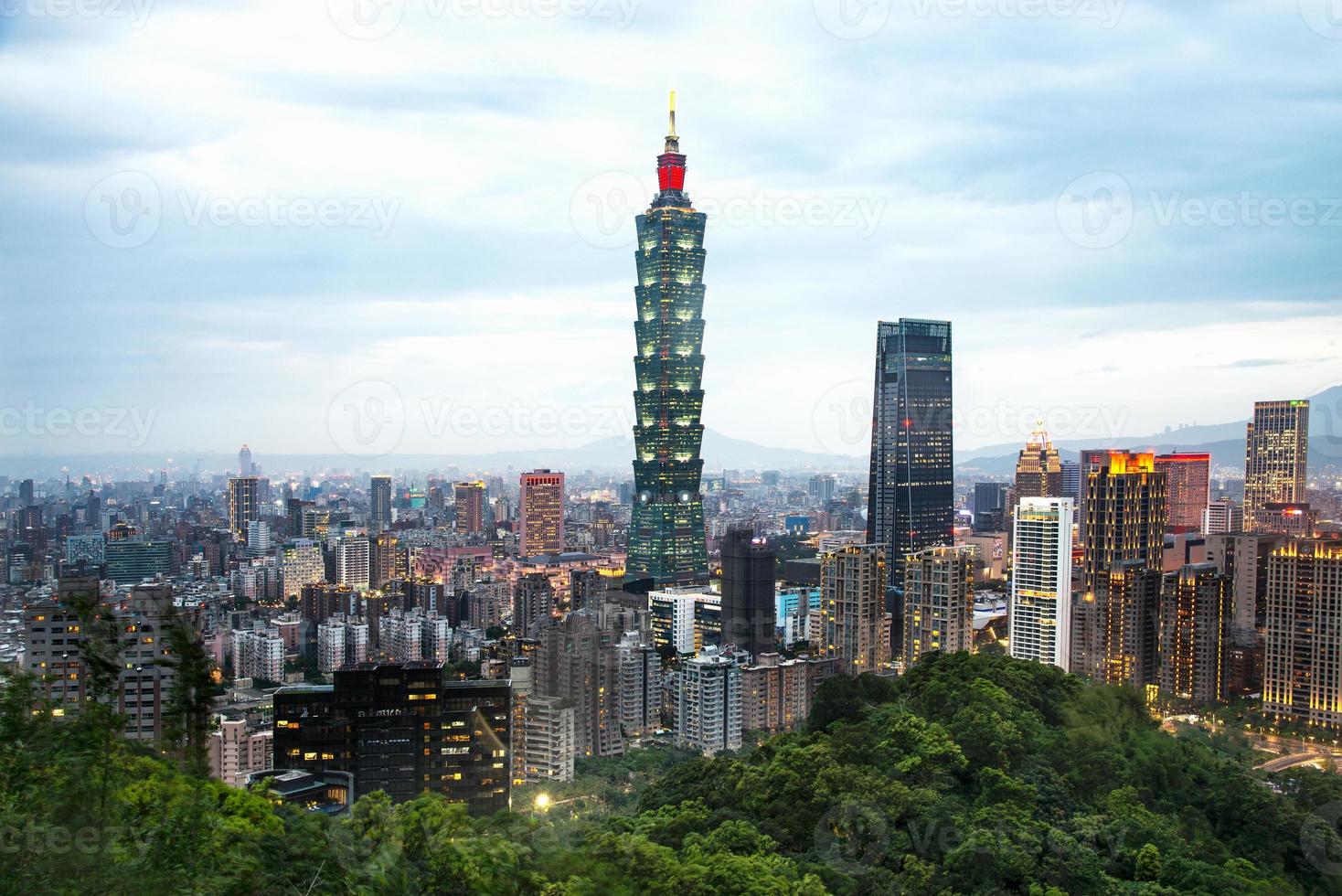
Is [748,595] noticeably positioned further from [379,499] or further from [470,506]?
[379,499]

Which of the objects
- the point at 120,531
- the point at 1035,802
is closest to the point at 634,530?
the point at 120,531

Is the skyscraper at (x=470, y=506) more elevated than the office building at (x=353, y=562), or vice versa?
the skyscraper at (x=470, y=506)

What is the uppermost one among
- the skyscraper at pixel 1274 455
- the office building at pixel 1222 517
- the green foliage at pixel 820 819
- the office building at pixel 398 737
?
the skyscraper at pixel 1274 455

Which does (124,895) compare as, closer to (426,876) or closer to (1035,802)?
(426,876)

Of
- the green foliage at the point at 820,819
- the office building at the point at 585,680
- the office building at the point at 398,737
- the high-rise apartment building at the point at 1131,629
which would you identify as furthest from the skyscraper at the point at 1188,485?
the office building at the point at 398,737

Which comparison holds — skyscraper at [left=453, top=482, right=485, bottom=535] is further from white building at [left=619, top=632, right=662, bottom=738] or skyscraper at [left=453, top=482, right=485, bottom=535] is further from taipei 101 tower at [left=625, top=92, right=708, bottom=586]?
white building at [left=619, top=632, right=662, bottom=738]

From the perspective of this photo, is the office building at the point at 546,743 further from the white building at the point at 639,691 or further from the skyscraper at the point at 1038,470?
the skyscraper at the point at 1038,470
